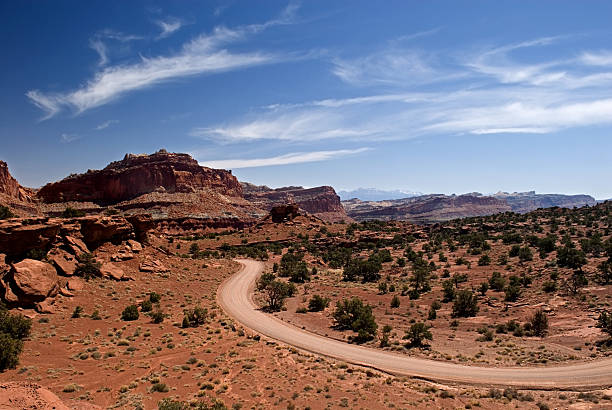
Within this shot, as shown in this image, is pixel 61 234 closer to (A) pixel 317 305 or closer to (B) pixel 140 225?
(B) pixel 140 225

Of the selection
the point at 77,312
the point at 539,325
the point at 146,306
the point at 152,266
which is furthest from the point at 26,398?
the point at 152,266

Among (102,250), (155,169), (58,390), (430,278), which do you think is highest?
(155,169)

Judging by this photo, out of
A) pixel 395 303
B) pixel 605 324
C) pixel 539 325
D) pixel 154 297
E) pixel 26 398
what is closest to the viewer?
pixel 26 398

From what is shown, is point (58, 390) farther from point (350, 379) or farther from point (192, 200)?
point (192, 200)

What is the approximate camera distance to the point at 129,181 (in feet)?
395

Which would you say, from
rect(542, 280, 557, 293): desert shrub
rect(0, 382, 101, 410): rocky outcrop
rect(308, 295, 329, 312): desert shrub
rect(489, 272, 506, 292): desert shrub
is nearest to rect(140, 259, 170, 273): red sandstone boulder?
rect(308, 295, 329, 312): desert shrub

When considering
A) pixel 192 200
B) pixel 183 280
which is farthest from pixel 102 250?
pixel 192 200

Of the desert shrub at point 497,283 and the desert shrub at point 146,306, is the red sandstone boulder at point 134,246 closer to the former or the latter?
the desert shrub at point 146,306

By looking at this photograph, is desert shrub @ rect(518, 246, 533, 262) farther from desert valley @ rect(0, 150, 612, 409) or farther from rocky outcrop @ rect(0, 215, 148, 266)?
rocky outcrop @ rect(0, 215, 148, 266)

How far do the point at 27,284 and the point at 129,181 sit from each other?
108 meters

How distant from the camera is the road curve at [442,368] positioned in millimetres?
16891

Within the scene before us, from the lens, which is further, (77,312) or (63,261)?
(63,261)

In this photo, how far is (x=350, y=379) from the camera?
17.9 m

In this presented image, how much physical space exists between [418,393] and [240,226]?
96.0 meters
